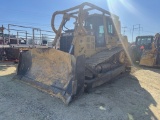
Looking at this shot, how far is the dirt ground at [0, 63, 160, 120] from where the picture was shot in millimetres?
3751

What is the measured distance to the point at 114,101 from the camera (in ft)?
15.4

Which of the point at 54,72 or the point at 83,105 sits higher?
the point at 54,72

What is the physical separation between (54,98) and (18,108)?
93 centimetres

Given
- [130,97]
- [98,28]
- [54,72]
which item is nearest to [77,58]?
[54,72]

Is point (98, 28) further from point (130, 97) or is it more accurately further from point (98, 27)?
point (130, 97)

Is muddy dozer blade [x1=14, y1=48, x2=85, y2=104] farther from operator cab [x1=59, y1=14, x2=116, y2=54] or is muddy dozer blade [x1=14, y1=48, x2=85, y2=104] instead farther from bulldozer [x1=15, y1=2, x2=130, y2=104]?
operator cab [x1=59, y1=14, x2=116, y2=54]

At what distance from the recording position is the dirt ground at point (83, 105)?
3751 mm

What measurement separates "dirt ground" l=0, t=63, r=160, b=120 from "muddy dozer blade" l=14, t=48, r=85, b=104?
0.20 m

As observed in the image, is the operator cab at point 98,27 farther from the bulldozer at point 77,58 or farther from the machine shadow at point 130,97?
Result: the machine shadow at point 130,97

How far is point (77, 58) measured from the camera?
4.50 meters

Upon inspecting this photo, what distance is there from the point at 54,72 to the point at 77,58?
0.89 m

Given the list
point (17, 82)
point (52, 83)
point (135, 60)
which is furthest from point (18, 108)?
point (135, 60)

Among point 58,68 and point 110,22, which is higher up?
point 110,22

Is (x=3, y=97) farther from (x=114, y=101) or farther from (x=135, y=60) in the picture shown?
(x=135, y=60)
